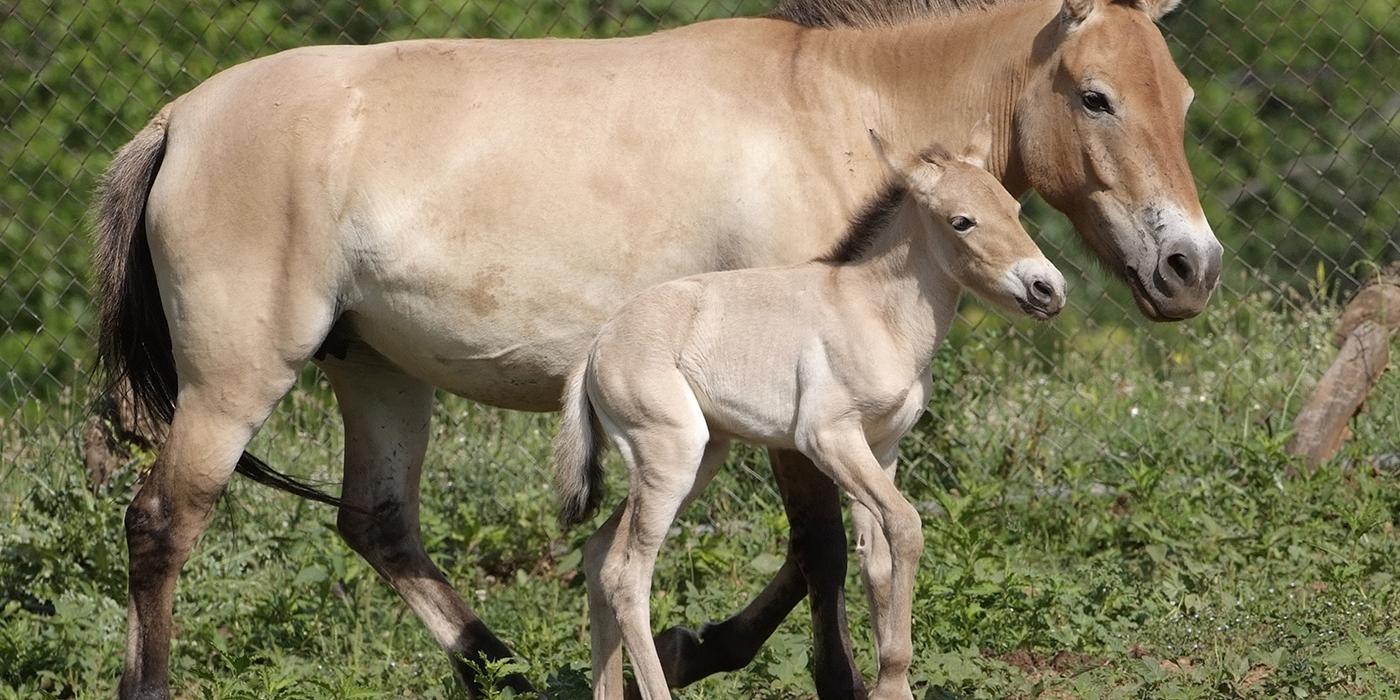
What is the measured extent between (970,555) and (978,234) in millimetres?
1643

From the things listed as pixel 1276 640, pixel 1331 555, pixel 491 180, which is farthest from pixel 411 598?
pixel 1331 555

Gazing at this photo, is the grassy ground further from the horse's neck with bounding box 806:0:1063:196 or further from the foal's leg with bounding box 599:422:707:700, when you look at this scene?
the horse's neck with bounding box 806:0:1063:196

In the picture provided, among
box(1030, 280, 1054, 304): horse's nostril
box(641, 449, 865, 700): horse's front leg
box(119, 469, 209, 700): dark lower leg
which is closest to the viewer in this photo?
box(1030, 280, 1054, 304): horse's nostril

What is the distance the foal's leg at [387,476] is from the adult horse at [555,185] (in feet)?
0.89

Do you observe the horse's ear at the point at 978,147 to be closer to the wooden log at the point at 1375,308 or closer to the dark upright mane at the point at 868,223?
the dark upright mane at the point at 868,223

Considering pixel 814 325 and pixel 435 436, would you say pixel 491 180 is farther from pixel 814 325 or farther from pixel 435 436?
pixel 435 436

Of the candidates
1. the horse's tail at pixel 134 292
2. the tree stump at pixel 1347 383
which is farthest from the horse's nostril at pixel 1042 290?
the tree stump at pixel 1347 383

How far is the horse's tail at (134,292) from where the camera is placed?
4.53 meters

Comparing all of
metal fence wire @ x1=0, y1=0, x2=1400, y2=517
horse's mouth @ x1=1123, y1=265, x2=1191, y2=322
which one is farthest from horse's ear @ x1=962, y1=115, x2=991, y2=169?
metal fence wire @ x1=0, y1=0, x2=1400, y2=517

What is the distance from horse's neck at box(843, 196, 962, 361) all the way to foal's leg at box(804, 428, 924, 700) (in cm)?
23

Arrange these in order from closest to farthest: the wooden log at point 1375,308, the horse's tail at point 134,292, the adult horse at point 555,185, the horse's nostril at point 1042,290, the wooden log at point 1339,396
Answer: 1. the horse's nostril at point 1042,290
2. the adult horse at point 555,185
3. the horse's tail at point 134,292
4. the wooden log at point 1339,396
5. the wooden log at point 1375,308

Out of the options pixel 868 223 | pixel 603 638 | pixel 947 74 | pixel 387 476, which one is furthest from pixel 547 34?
pixel 603 638

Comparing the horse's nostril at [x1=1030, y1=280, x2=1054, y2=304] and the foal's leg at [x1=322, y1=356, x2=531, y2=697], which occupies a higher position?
the horse's nostril at [x1=1030, y1=280, x2=1054, y2=304]

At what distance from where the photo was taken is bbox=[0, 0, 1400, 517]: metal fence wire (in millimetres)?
6508
